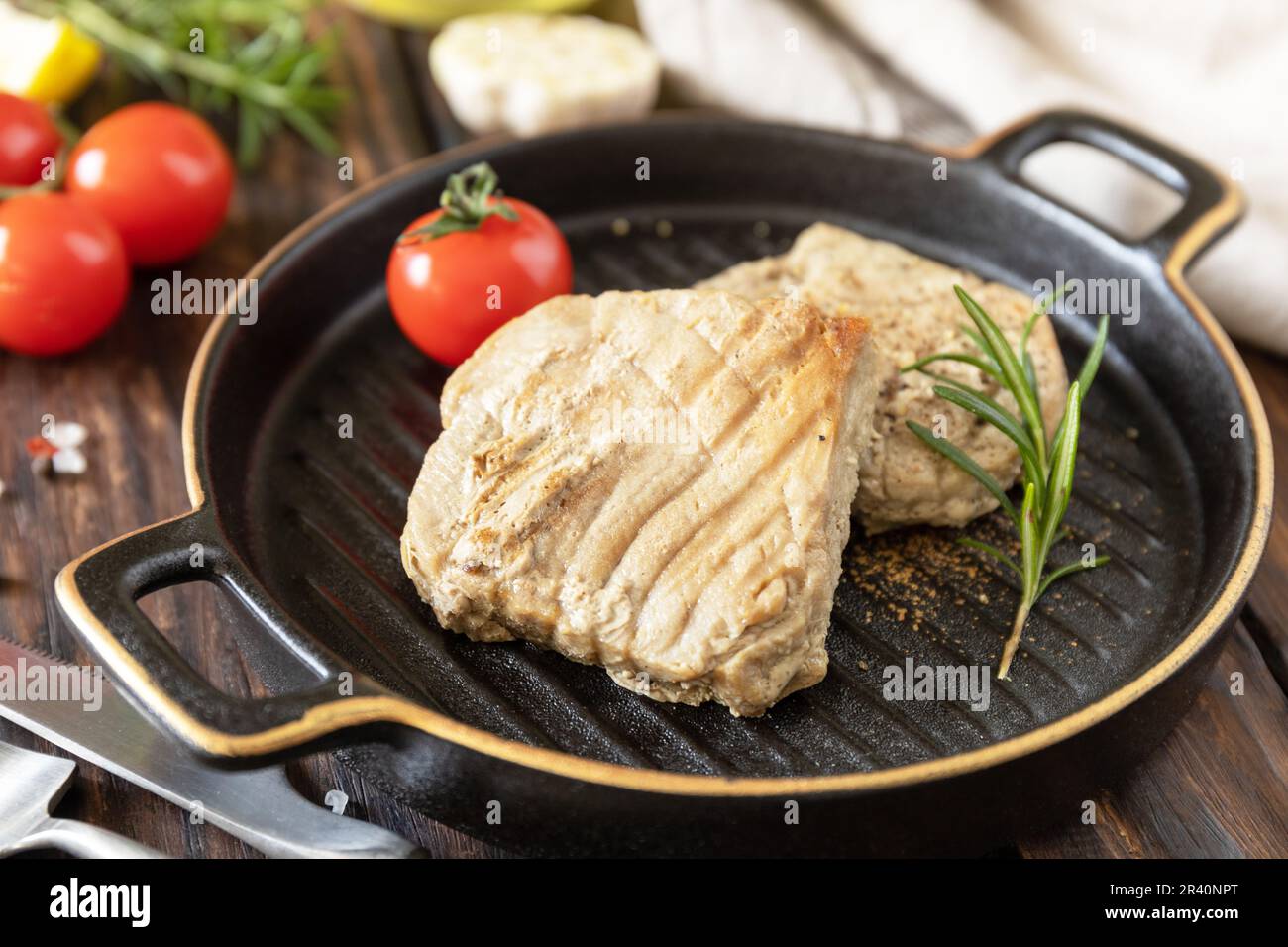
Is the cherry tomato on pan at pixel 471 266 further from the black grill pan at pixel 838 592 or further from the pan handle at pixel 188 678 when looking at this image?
the pan handle at pixel 188 678

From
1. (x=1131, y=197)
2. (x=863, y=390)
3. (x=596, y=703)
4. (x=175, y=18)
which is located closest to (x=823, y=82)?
(x=1131, y=197)

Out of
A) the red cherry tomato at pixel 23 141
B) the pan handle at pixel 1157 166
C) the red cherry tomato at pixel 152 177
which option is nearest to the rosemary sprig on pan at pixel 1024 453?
the pan handle at pixel 1157 166

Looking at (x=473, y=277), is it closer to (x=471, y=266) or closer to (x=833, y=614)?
(x=471, y=266)

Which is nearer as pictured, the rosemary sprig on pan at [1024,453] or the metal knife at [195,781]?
the metal knife at [195,781]

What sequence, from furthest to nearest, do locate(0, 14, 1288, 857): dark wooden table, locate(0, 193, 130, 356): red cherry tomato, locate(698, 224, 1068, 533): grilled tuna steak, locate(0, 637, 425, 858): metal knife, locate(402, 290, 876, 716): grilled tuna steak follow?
locate(0, 193, 130, 356): red cherry tomato < locate(698, 224, 1068, 533): grilled tuna steak < locate(0, 14, 1288, 857): dark wooden table < locate(402, 290, 876, 716): grilled tuna steak < locate(0, 637, 425, 858): metal knife

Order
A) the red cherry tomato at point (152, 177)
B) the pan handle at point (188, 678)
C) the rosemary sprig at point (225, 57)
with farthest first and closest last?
1. the rosemary sprig at point (225, 57)
2. the red cherry tomato at point (152, 177)
3. the pan handle at point (188, 678)

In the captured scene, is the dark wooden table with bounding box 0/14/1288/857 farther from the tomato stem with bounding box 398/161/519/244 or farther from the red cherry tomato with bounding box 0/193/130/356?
the tomato stem with bounding box 398/161/519/244

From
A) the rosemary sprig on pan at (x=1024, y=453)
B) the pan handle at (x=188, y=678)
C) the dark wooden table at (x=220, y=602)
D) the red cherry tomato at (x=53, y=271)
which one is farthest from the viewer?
the red cherry tomato at (x=53, y=271)

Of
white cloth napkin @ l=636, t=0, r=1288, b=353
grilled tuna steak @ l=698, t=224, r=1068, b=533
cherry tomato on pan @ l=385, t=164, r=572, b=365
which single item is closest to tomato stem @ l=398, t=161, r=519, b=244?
cherry tomato on pan @ l=385, t=164, r=572, b=365
